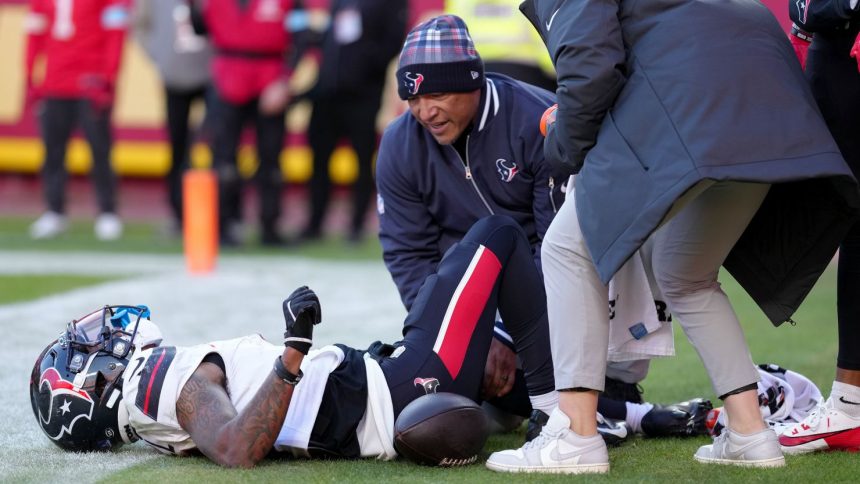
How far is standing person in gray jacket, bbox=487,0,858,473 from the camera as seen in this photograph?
3.46m

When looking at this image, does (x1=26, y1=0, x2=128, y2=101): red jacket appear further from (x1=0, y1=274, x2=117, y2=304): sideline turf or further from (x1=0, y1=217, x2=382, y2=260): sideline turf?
(x1=0, y1=274, x2=117, y2=304): sideline turf

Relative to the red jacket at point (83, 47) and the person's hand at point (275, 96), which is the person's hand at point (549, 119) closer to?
the person's hand at point (275, 96)

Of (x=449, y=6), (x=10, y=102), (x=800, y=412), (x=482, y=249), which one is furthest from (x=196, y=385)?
(x=10, y=102)

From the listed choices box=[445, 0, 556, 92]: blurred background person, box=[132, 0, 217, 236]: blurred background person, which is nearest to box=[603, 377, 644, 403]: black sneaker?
box=[445, 0, 556, 92]: blurred background person

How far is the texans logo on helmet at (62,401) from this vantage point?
4.02 metres

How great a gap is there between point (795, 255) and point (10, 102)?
13.5 m

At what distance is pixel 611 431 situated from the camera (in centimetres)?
426

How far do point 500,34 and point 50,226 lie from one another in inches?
209

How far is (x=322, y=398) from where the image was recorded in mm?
4000

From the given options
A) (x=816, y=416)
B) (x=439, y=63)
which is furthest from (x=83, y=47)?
(x=816, y=416)

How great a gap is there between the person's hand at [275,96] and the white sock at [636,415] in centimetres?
673

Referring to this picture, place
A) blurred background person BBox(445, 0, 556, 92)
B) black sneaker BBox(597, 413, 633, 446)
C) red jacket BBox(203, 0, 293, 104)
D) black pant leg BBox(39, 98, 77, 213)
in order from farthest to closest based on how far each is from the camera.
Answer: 1. black pant leg BBox(39, 98, 77, 213)
2. red jacket BBox(203, 0, 293, 104)
3. blurred background person BBox(445, 0, 556, 92)
4. black sneaker BBox(597, 413, 633, 446)

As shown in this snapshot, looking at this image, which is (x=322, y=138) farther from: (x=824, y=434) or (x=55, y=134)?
(x=824, y=434)

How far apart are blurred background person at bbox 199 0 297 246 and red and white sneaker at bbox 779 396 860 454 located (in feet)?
23.7
